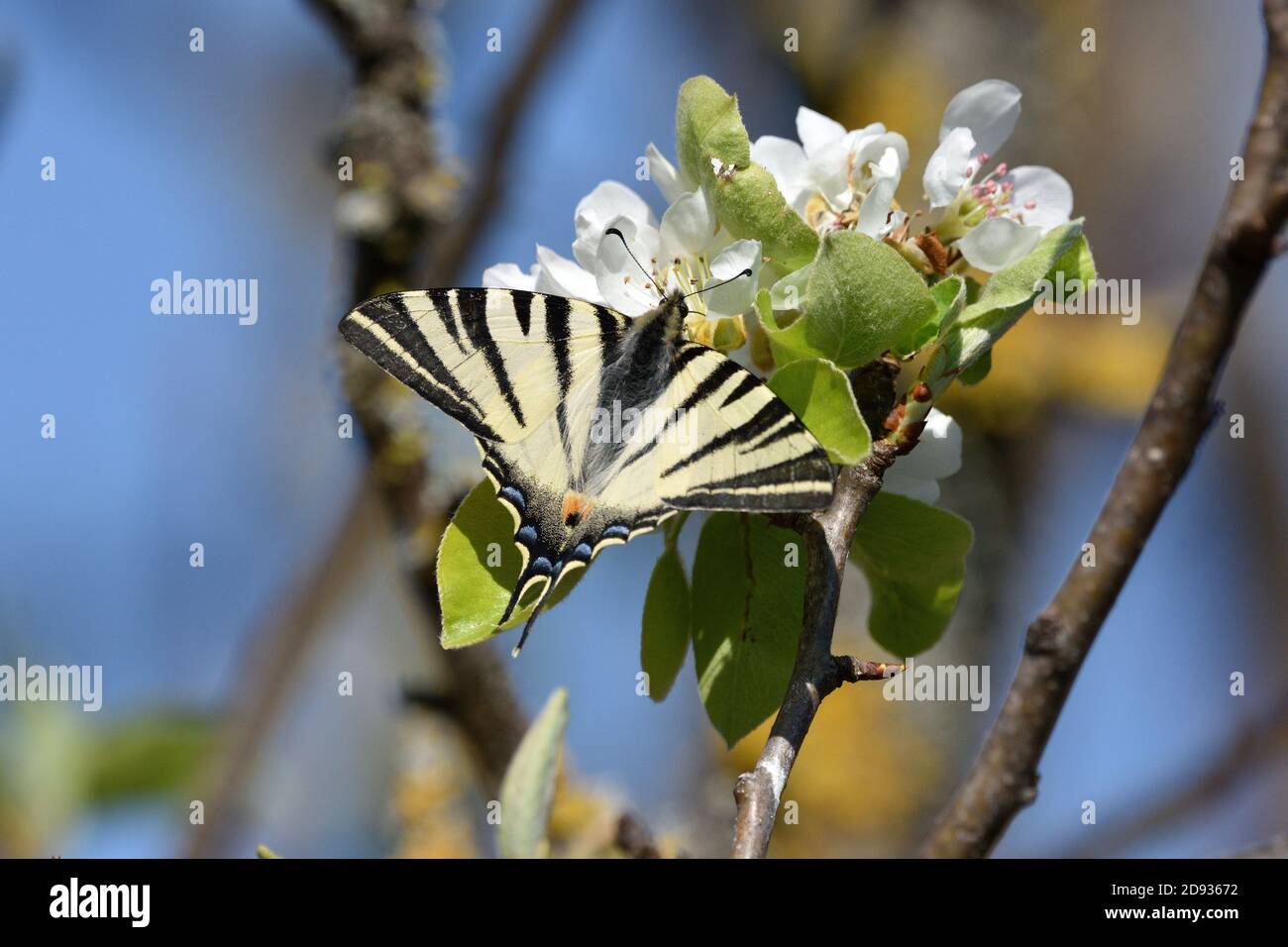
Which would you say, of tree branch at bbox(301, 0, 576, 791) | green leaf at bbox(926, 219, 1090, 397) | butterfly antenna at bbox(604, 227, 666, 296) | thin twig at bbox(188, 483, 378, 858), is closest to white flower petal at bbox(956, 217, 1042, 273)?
green leaf at bbox(926, 219, 1090, 397)

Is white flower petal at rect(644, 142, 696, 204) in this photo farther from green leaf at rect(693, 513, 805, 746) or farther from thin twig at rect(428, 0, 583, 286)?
thin twig at rect(428, 0, 583, 286)

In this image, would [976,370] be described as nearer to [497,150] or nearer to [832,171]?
[832,171]

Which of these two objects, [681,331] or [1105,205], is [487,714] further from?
[1105,205]

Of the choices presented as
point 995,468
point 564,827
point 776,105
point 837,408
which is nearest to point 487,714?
point 564,827

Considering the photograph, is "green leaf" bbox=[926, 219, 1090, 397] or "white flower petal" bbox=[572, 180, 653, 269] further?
"white flower petal" bbox=[572, 180, 653, 269]

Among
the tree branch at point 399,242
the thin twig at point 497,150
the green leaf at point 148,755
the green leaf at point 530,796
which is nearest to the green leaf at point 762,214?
the green leaf at point 530,796
